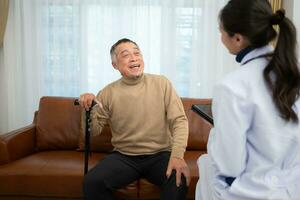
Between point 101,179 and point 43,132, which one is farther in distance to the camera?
point 43,132

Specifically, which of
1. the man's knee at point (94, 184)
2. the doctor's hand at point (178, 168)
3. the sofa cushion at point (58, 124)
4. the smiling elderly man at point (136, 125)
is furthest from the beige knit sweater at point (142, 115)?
the sofa cushion at point (58, 124)

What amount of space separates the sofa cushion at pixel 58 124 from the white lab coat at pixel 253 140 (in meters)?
1.70

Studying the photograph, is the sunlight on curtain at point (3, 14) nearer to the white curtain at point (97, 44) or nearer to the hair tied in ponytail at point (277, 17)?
the white curtain at point (97, 44)

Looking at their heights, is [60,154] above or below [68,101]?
below

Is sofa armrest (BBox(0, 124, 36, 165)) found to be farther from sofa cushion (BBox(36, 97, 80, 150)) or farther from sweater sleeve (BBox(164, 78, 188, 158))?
sweater sleeve (BBox(164, 78, 188, 158))

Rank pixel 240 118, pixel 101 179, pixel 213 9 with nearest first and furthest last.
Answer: pixel 240 118 < pixel 101 179 < pixel 213 9

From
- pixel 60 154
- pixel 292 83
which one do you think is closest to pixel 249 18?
pixel 292 83

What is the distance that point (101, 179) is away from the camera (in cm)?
194

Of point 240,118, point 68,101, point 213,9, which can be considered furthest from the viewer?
point 213,9

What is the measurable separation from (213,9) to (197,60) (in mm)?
459

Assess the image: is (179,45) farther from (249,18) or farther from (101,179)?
(249,18)

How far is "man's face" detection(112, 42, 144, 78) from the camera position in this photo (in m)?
2.16

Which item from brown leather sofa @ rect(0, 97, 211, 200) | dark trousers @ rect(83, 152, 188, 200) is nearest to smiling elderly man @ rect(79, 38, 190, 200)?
dark trousers @ rect(83, 152, 188, 200)

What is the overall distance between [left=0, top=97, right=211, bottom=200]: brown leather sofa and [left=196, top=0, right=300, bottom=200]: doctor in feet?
3.27
